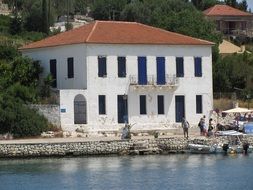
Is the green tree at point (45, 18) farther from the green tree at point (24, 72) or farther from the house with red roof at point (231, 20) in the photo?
the green tree at point (24, 72)

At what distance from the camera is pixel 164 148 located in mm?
51000

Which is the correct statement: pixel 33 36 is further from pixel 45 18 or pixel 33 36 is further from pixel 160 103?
pixel 160 103

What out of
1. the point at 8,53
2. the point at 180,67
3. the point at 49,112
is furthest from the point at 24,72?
the point at 180,67

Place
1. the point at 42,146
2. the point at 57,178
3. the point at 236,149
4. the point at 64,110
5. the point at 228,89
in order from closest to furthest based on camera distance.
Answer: the point at 57,178 < the point at 42,146 < the point at 236,149 < the point at 64,110 < the point at 228,89

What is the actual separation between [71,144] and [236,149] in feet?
30.1

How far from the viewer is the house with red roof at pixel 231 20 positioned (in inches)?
4414

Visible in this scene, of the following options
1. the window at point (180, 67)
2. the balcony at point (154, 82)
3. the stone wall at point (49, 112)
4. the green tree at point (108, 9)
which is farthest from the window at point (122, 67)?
the green tree at point (108, 9)

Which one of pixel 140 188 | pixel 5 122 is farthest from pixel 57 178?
pixel 5 122

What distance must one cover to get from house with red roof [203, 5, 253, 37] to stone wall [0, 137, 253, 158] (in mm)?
60871

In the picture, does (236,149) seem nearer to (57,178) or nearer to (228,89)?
(57,178)

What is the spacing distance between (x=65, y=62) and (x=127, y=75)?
12.9 ft

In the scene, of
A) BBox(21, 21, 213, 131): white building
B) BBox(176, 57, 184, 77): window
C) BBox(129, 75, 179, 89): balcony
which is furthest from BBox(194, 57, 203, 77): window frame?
BBox(129, 75, 179, 89): balcony

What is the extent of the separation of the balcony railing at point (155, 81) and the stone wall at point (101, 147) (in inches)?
278

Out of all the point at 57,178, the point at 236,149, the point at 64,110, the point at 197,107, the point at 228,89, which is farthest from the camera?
the point at 228,89
